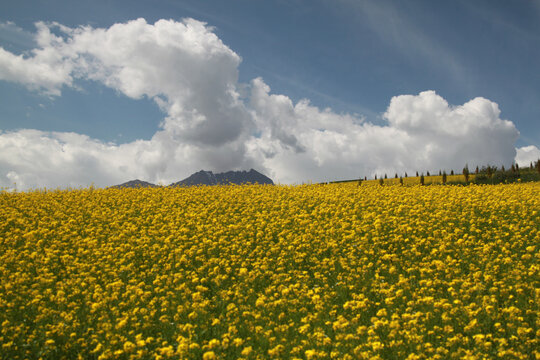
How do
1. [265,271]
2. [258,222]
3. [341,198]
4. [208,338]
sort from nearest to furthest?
[208,338] < [265,271] < [258,222] < [341,198]

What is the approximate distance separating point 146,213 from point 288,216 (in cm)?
652

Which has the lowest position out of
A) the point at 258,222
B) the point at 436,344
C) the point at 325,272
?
the point at 436,344

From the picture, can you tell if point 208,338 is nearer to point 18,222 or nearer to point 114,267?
point 114,267

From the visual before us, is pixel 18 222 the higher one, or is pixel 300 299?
pixel 18 222

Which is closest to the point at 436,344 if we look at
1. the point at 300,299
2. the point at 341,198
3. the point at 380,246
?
the point at 300,299

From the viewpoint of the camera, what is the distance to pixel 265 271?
9.22 meters

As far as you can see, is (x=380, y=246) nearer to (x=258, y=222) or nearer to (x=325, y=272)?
(x=325, y=272)

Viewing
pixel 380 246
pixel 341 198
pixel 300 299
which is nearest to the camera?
pixel 300 299

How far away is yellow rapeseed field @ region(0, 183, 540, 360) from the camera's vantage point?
6219mm

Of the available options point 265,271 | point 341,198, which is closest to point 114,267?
point 265,271

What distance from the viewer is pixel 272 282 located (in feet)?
30.2

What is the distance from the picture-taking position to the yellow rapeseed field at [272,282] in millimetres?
6219

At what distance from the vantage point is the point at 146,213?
16.3 meters

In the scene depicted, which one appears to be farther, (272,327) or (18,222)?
(18,222)
